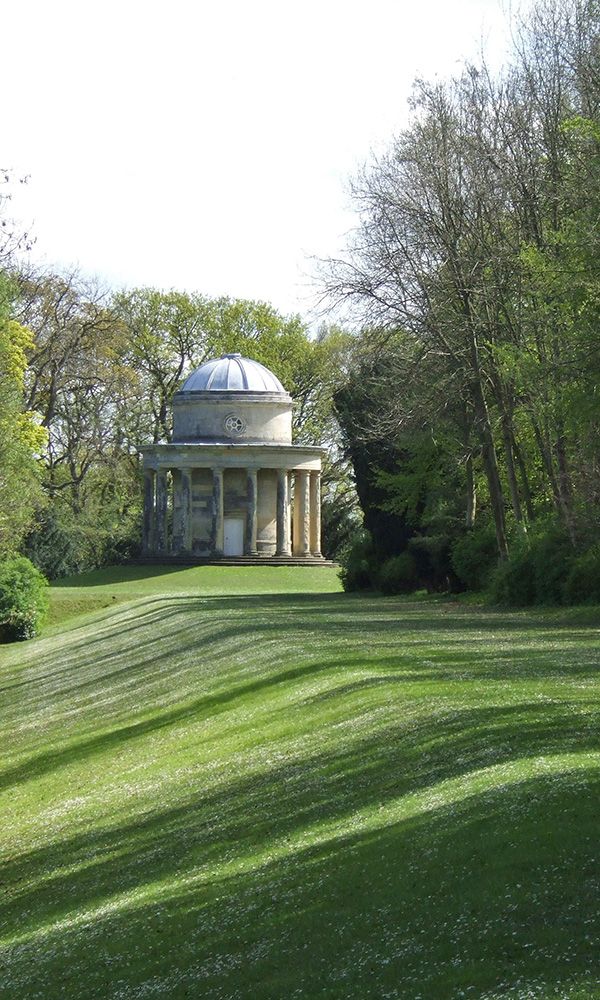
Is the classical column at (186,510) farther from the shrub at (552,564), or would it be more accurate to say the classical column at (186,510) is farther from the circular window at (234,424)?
the shrub at (552,564)

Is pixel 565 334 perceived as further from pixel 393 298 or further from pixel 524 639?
pixel 393 298

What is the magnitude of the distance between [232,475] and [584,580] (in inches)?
1937

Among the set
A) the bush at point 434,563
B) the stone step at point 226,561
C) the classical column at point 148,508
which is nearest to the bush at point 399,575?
the bush at point 434,563

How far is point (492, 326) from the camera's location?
1622 inches

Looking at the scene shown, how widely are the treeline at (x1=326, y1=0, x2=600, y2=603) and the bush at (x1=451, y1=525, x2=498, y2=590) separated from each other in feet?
0.17

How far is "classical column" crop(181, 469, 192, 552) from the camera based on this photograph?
3164 inches

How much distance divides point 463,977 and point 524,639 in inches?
704

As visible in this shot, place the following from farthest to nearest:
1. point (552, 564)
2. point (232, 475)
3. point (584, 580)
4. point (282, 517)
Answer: point (232, 475) < point (282, 517) < point (552, 564) < point (584, 580)

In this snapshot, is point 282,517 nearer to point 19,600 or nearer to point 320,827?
point 19,600

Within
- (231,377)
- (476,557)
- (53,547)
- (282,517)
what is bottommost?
(476,557)

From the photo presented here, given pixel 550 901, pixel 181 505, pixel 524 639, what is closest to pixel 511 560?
pixel 524 639

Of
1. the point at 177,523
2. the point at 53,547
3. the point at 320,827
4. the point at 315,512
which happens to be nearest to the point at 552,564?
the point at 320,827

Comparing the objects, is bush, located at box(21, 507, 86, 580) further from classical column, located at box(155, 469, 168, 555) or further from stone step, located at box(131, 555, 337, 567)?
classical column, located at box(155, 469, 168, 555)

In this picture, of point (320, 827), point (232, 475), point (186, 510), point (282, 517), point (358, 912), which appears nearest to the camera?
point (358, 912)
